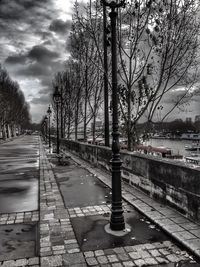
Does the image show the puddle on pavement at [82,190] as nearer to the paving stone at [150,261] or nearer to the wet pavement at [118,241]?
the wet pavement at [118,241]

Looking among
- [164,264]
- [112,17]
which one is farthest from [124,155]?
[164,264]

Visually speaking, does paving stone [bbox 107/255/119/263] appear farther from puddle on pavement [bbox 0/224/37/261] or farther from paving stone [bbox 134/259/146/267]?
puddle on pavement [bbox 0/224/37/261]

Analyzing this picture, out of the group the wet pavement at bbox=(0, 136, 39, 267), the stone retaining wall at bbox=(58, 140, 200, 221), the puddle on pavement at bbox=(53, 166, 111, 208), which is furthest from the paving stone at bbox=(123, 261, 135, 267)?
the puddle on pavement at bbox=(53, 166, 111, 208)

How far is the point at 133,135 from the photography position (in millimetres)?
14828

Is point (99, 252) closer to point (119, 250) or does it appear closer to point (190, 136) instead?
point (119, 250)

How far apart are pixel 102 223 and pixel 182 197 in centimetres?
182

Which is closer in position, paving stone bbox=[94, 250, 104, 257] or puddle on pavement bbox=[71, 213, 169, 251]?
paving stone bbox=[94, 250, 104, 257]

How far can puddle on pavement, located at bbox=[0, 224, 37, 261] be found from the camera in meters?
4.99

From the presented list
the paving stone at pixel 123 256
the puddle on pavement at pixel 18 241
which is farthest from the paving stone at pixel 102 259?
the puddle on pavement at pixel 18 241

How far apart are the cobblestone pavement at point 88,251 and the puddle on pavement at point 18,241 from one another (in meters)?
0.16

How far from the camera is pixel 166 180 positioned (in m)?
7.48

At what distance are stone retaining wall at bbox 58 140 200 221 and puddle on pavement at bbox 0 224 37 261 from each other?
316 centimetres

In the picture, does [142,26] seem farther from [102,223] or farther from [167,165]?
[102,223]

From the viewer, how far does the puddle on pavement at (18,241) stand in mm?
4991
